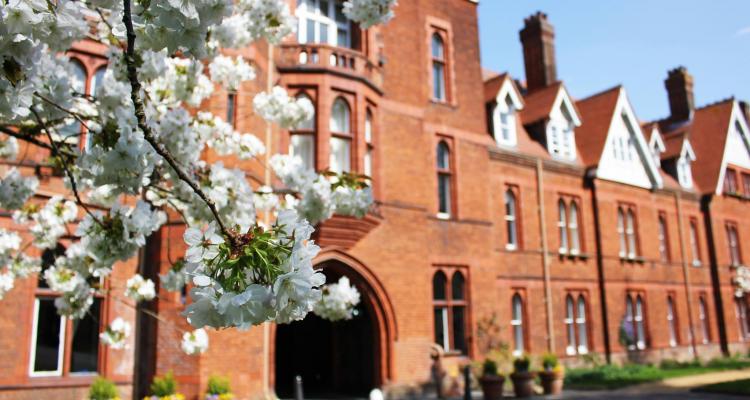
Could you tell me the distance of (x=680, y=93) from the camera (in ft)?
113

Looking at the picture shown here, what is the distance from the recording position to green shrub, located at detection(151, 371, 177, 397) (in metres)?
11.6

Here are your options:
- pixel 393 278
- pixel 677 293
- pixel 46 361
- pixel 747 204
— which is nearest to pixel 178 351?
pixel 46 361

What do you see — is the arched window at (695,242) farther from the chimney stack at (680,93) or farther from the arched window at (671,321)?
the chimney stack at (680,93)

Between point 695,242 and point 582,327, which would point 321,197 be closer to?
point 582,327

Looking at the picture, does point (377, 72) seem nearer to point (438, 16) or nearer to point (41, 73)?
point (438, 16)

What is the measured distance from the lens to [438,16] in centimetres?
1961

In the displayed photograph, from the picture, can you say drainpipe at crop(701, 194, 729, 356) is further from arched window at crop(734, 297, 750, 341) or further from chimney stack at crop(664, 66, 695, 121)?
chimney stack at crop(664, 66, 695, 121)

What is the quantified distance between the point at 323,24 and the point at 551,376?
35.0 feet

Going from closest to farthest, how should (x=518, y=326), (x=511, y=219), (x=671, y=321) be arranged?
(x=518, y=326), (x=511, y=219), (x=671, y=321)

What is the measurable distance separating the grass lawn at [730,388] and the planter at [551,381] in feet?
11.5

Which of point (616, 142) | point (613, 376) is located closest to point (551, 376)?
point (613, 376)

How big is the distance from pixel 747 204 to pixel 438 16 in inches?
872

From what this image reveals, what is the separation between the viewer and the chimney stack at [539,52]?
27.6 m

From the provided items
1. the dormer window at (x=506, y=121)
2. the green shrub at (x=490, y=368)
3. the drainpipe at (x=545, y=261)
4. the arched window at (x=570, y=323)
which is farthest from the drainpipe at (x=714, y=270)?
Answer: the green shrub at (x=490, y=368)
